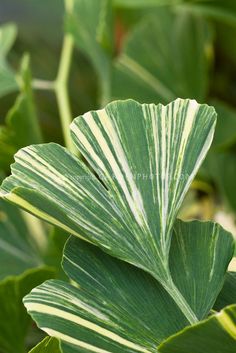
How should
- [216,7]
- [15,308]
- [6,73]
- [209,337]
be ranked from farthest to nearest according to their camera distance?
1. [216,7]
2. [6,73]
3. [15,308]
4. [209,337]

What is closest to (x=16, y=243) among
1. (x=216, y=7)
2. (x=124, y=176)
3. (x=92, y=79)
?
(x=124, y=176)

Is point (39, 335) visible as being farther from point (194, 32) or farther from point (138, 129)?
point (194, 32)

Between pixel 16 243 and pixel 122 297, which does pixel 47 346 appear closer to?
pixel 122 297

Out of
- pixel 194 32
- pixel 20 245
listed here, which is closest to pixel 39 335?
pixel 20 245

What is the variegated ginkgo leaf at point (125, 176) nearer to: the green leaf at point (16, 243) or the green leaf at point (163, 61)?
the green leaf at point (16, 243)

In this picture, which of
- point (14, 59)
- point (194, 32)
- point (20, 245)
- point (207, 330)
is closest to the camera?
point (207, 330)

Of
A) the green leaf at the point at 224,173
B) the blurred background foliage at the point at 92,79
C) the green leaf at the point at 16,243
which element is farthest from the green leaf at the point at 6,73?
the green leaf at the point at 224,173
